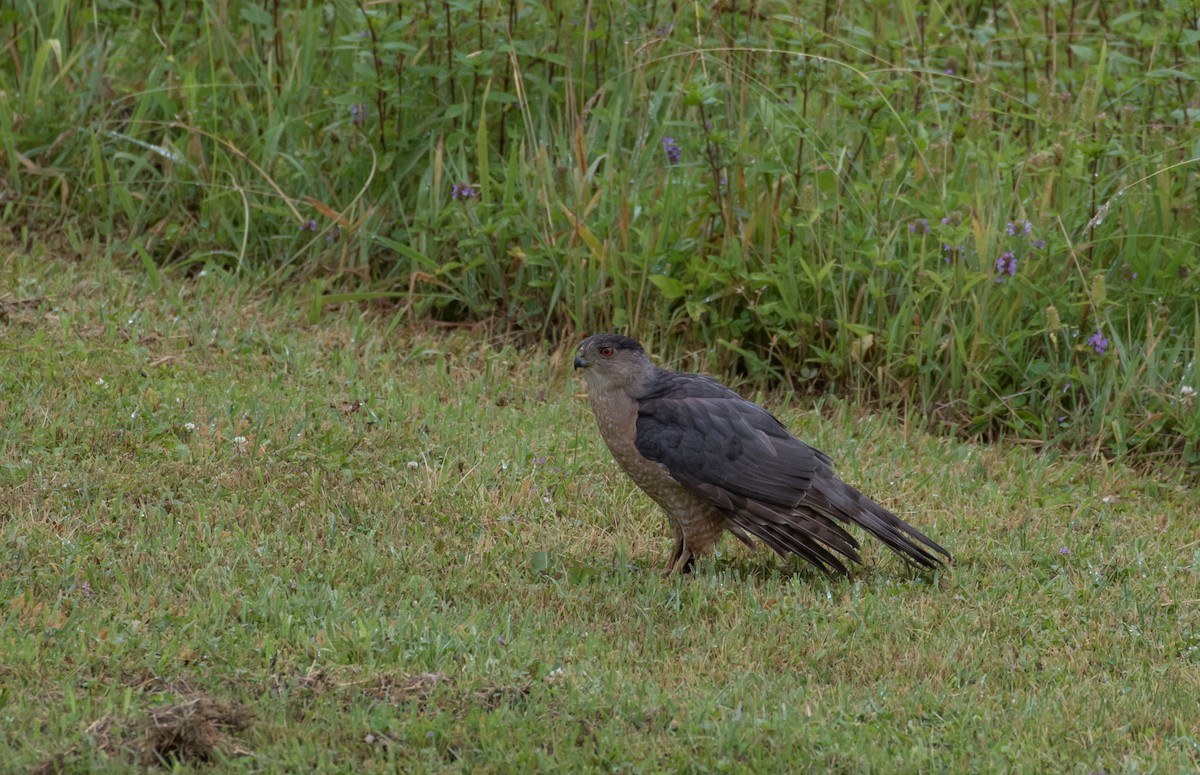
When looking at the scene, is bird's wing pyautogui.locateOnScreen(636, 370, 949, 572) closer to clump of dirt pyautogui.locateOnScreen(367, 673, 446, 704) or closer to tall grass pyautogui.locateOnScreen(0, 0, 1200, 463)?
clump of dirt pyautogui.locateOnScreen(367, 673, 446, 704)

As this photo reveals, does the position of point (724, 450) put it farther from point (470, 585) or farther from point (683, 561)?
point (470, 585)

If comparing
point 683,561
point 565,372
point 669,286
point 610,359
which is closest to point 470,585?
point 683,561

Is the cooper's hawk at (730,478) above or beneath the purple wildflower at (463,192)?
beneath

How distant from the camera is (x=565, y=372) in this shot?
285 inches

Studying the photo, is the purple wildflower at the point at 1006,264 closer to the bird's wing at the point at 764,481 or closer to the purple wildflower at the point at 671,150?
the purple wildflower at the point at 671,150

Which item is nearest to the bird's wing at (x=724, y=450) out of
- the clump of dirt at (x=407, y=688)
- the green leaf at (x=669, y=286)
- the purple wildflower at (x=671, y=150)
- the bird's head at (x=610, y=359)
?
the bird's head at (x=610, y=359)

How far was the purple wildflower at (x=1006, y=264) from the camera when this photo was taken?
697cm

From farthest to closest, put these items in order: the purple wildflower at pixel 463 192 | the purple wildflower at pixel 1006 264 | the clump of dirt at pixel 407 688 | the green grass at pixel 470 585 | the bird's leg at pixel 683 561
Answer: the purple wildflower at pixel 463 192
the purple wildflower at pixel 1006 264
the bird's leg at pixel 683 561
the clump of dirt at pixel 407 688
the green grass at pixel 470 585

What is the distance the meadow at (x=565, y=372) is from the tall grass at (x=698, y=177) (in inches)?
1.3

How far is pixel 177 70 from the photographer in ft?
27.8

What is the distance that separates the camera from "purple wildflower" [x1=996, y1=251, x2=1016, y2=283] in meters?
6.97

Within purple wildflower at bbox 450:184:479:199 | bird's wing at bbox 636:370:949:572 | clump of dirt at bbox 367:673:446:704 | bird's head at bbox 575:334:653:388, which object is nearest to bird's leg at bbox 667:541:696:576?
bird's wing at bbox 636:370:949:572

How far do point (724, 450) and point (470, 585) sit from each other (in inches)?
39.9

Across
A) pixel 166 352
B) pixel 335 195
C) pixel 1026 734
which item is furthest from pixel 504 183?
pixel 1026 734
